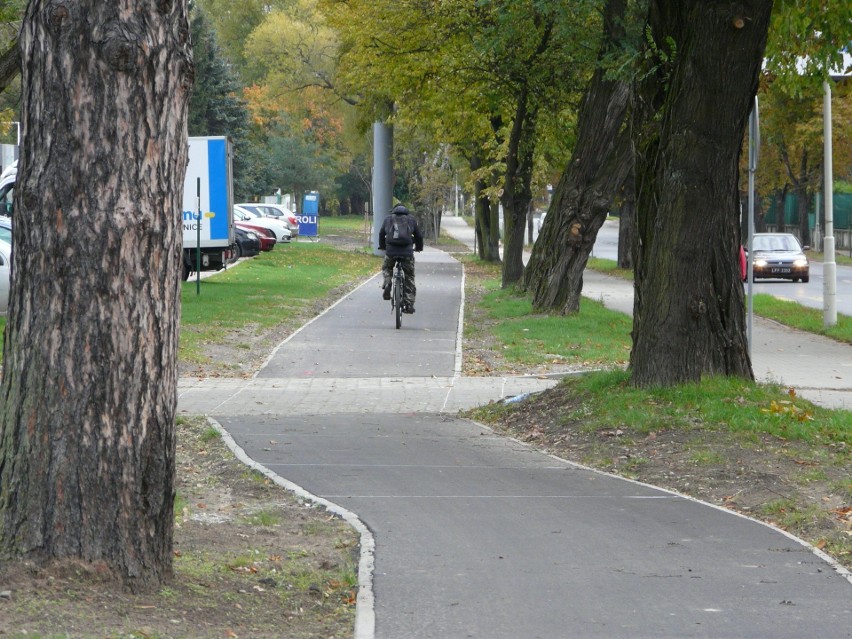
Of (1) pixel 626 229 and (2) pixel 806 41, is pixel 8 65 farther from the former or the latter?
(1) pixel 626 229

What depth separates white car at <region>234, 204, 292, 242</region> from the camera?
52125 millimetres

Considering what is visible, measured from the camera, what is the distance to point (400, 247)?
65.1 ft

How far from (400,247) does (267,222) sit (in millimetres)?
35588

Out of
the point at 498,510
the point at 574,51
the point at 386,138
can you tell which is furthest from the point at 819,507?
the point at 386,138

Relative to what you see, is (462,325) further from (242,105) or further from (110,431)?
(242,105)

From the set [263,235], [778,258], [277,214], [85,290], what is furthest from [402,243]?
[277,214]

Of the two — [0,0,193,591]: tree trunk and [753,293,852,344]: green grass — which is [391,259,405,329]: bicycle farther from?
[0,0,193,591]: tree trunk

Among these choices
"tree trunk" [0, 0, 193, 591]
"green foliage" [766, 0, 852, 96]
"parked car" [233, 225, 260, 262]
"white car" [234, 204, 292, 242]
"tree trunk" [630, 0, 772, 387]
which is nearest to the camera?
"tree trunk" [0, 0, 193, 591]

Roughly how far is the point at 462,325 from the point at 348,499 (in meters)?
13.8

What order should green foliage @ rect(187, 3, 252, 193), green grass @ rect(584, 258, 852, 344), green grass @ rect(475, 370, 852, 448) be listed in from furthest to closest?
green foliage @ rect(187, 3, 252, 193) → green grass @ rect(584, 258, 852, 344) → green grass @ rect(475, 370, 852, 448)

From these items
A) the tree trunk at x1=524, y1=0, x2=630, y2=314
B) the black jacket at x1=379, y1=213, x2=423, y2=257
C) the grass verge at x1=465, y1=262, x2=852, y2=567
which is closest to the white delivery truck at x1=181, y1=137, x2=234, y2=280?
the tree trunk at x1=524, y1=0, x2=630, y2=314

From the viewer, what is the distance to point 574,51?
74.0 ft

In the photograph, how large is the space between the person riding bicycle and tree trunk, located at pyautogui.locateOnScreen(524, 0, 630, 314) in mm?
3513

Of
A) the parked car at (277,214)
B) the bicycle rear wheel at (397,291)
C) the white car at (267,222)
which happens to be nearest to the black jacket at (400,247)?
the bicycle rear wheel at (397,291)
